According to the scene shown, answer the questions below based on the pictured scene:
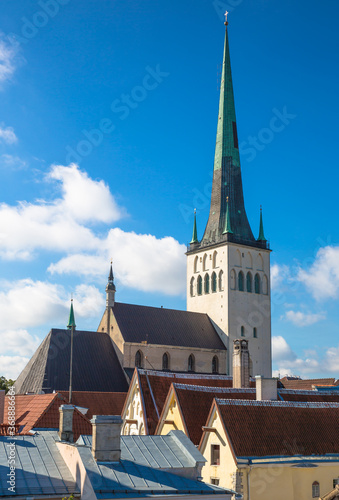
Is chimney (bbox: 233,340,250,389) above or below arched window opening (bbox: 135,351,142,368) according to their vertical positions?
below

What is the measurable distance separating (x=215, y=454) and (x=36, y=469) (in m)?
9.92

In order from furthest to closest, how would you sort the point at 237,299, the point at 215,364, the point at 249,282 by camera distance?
1. the point at 249,282
2. the point at 237,299
3. the point at 215,364

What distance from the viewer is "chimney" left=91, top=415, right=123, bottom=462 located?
18959 mm

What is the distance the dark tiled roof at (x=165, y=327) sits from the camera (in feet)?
244

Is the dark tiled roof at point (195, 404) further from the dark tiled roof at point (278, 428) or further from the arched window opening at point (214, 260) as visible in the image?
the arched window opening at point (214, 260)

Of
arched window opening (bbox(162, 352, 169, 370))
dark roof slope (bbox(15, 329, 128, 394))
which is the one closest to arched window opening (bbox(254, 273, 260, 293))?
arched window opening (bbox(162, 352, 169, 370))

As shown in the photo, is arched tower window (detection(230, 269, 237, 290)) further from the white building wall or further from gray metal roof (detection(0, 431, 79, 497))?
gray metal roof (detection(0, 431, 79, 497))

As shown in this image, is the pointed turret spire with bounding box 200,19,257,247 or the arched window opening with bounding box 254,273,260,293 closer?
the pointed turret spire with bounding box 200,19,257,247

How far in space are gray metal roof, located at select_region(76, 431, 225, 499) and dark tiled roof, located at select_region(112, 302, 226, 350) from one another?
51.2 metres

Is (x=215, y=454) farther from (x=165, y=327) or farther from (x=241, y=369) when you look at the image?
(x=165, y=327)

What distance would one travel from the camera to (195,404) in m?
30.8

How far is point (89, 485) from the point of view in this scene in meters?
17.6

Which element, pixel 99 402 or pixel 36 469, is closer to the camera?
pixel 36 469

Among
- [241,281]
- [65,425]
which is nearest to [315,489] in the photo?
[65,425]
